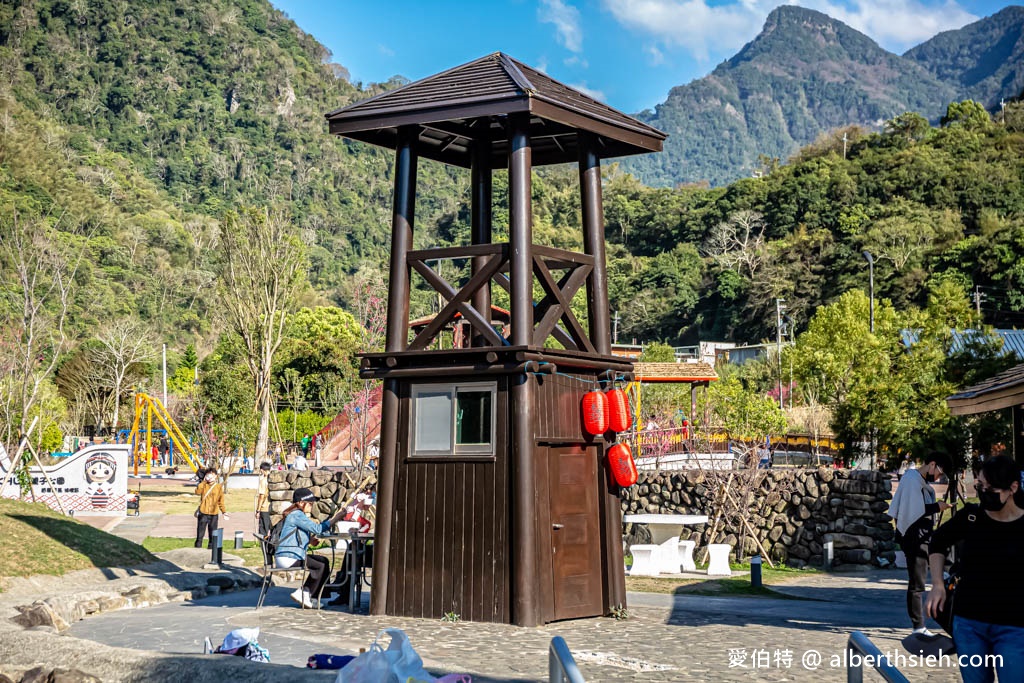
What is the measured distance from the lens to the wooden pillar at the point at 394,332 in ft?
38.2

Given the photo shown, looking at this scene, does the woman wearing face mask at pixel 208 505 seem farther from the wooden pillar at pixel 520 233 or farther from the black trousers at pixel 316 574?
the wooden pillar at pixel 520 233

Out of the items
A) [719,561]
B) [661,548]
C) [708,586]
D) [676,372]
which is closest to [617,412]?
[708,586]

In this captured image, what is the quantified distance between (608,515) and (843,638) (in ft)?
9.04

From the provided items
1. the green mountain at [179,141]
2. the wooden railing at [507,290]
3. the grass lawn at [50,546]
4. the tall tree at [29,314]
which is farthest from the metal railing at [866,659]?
the green mountain at [179,141]

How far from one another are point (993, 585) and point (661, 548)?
45.3ft

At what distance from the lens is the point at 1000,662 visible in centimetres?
523

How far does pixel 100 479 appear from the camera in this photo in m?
27.3

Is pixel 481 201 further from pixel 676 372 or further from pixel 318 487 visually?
pixel 676 372

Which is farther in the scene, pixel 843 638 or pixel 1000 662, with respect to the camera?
pixel 843 638

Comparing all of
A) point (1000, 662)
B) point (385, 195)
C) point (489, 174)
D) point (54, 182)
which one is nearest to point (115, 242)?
point (54, 182)

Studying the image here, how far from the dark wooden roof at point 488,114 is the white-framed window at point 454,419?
9.57 ft

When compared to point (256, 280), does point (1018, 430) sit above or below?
below

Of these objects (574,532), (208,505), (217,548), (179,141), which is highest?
(179,141)

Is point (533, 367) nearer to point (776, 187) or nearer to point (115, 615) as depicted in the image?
point (115, 615)
